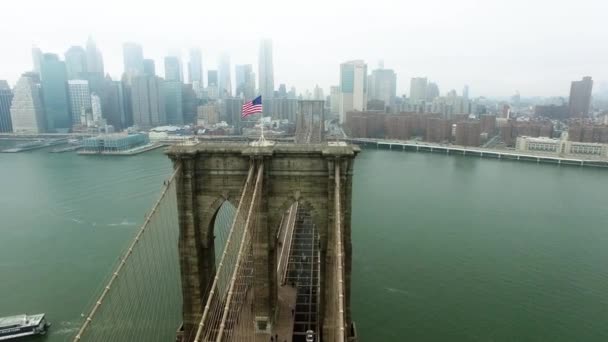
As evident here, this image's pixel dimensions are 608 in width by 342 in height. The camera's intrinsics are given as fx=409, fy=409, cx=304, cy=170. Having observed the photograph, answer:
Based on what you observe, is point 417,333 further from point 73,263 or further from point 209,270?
point 73,263

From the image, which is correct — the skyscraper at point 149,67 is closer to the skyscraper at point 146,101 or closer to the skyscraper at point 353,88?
the skyscraper at point 146,101

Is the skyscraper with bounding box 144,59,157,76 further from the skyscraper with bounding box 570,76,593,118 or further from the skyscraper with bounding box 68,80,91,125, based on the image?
the skyscraper with bounding box 570,76,593,118

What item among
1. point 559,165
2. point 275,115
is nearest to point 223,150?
point 559,165

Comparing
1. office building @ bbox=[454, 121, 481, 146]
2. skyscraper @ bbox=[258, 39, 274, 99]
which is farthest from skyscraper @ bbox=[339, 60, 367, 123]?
office building @ bbox=[454, 121, 481, 146]

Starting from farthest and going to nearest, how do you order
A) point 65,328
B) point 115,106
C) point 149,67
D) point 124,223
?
point 149,67 → point 115,106 → point 124,223 → point 65,328

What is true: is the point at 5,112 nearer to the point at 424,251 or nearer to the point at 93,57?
the point at 93,57

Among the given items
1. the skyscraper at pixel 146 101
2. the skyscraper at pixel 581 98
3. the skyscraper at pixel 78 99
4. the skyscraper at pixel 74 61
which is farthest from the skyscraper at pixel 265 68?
the skyscraper at pixel 581 98

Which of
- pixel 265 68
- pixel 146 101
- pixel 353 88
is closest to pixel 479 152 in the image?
pixel 353 88
